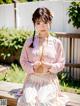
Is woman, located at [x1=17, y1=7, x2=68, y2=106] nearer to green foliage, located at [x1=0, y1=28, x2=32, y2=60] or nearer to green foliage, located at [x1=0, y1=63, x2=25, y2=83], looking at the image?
green foliage, located at [x1=0, y1=63, x2=25, y2=83]

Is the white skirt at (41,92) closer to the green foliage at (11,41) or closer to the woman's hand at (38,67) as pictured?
the woman's hand at (38,67)

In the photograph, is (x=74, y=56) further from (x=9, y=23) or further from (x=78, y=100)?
(x=78, y=100)

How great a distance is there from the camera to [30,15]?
8.48 metres

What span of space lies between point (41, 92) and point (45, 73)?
200 mm

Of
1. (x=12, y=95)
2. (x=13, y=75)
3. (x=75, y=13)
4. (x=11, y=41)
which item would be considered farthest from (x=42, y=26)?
(x=11, y=41)

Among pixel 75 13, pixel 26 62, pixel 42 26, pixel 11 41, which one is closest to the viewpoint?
pixel 42 26

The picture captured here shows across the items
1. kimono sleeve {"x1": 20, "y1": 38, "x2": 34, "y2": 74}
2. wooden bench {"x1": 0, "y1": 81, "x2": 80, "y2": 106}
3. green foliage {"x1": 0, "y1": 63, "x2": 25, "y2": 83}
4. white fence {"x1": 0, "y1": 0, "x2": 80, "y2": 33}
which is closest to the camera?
kimono sleeve {"x1": 20, "y1": 38, "x2": 34, "y2": 74}

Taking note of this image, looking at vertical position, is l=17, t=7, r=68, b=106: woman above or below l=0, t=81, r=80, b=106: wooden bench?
above

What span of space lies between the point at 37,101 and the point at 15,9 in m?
6.10

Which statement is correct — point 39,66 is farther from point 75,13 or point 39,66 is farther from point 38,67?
point 75,13

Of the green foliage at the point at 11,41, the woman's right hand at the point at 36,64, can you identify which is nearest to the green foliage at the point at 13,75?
the green foliage at the point at 11,41

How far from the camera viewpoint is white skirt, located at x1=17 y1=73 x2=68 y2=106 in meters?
3.07

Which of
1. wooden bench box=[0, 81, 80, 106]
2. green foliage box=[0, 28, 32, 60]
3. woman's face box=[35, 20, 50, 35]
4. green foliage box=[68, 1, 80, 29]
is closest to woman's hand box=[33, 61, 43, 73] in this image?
woman's face box=[35, 20, 50, 35]

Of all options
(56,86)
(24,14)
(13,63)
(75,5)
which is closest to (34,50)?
(56,86)
